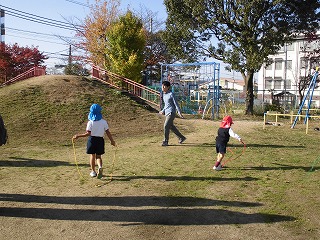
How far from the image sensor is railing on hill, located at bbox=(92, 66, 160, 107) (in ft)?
68.5

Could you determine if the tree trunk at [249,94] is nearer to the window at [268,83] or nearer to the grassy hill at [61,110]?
the grassy hill at [61,110]

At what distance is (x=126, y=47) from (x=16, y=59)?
435 inches

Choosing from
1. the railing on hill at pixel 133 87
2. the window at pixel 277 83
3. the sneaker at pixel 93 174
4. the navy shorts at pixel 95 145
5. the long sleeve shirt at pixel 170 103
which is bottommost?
the sneaker at pixel 93 174

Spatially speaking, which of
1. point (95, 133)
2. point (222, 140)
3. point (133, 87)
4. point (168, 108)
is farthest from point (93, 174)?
point (133, 87)

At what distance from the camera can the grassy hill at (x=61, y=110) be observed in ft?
43.8

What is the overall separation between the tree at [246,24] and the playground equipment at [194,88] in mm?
1838

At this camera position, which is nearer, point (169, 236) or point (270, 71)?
point (169, 236)

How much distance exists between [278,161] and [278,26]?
14205mm

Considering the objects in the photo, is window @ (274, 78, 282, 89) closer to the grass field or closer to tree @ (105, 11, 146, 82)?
tree @ (105, 11, 146, 82)

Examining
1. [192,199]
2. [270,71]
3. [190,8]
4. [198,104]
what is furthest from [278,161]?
[270,71]

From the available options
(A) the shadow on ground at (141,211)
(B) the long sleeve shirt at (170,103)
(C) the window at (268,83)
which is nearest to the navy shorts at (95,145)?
(A) the shadow on ground at (141,211)

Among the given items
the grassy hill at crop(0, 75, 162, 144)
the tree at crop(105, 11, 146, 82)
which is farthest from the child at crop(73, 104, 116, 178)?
the tree at crop(105, 11, 146, 82)

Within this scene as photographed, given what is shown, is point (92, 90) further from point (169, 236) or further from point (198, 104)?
point (169, 236)

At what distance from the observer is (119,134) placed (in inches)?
518
